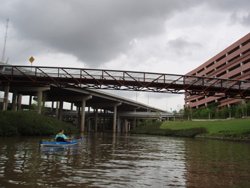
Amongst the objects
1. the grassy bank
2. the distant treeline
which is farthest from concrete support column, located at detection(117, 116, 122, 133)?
the grassy bank

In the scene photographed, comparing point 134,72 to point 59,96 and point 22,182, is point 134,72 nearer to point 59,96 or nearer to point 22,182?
point 22,182

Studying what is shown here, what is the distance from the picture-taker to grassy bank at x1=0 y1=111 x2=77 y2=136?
184ft

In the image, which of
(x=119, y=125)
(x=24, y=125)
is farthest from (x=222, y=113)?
(x=24, y=125)

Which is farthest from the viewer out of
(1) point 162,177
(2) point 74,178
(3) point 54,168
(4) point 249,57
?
(4) point 249,57

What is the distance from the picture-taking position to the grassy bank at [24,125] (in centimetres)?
5622

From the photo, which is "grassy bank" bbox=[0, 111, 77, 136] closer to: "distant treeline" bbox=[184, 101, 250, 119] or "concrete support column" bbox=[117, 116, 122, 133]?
"distant treeline" bbox=[184, 101, 250, 119]

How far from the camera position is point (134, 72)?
5909 centimetres

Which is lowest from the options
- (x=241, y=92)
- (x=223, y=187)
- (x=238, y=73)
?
(x=223, y=187)

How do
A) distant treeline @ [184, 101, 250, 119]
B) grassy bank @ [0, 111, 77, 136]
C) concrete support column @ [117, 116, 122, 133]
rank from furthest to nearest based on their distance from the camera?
concrete support column @ [117, 116, 122, 133] < distant treeline @ [184, 101, 250, 119] < grassy bank @ [0, 111, 77, 136]

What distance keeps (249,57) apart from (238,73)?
946 centimetres

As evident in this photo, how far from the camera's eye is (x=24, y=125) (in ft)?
205

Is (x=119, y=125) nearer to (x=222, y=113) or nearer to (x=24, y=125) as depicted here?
(x=222, y=113)

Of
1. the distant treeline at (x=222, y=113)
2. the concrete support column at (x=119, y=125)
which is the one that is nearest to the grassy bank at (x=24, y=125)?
the distant treeline at (x=222, y=113)

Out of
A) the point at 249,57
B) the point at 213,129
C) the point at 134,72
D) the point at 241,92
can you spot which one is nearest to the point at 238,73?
the point at 249,57
